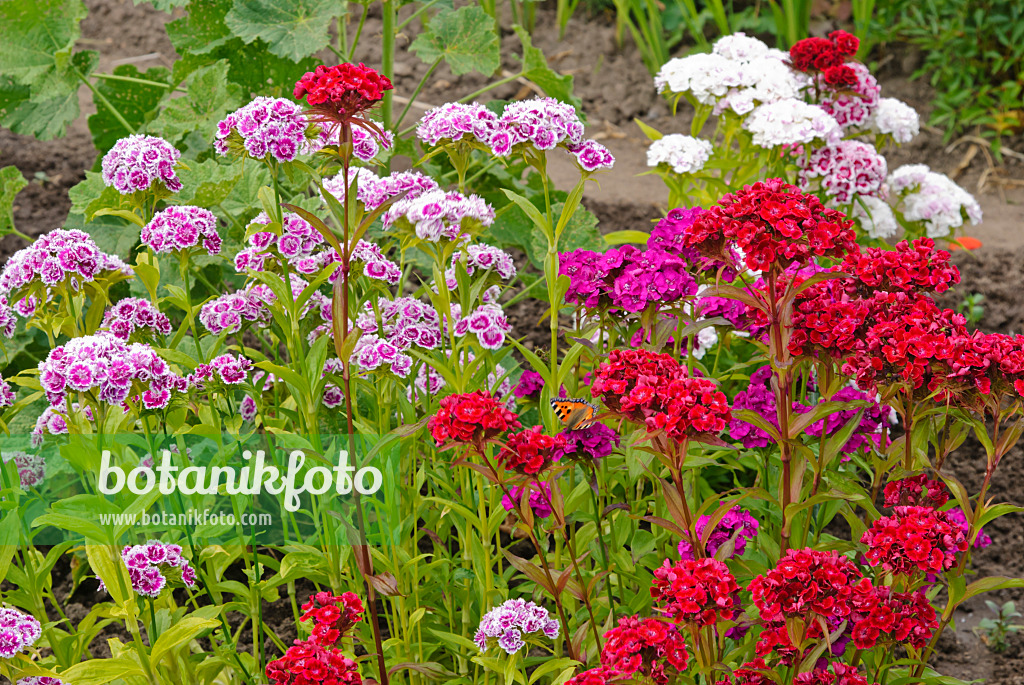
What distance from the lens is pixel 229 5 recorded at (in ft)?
11.9

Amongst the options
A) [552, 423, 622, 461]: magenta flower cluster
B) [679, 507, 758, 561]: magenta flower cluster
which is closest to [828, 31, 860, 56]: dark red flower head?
[679, 507, 758, 561]: magenta flower cluster

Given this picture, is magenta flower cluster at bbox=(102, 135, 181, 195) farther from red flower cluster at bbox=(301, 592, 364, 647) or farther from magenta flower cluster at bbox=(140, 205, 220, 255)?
red flower cluster at bbox=(301, 592, 364, 647)

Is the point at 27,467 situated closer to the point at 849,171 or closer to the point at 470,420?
the point at 470,420

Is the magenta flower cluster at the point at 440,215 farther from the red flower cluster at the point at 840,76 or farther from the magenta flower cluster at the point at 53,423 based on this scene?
the red flower cluster at the point at 840,76

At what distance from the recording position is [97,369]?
68.4 inches

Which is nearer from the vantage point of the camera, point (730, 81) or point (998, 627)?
point (998, 627)

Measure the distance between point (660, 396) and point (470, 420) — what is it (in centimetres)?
32

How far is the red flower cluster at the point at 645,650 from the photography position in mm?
1541

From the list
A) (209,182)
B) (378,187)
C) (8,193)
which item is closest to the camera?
(378,187)

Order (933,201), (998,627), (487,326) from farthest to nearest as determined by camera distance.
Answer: (933,201) → (998,627) → (487,326)

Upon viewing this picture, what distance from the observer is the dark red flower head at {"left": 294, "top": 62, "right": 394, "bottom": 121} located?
65.9 inches

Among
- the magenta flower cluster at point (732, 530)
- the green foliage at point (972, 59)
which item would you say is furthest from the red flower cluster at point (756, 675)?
the green foliage at point (972, 59)

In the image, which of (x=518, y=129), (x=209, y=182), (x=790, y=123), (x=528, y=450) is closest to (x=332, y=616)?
(x=528, y=450)

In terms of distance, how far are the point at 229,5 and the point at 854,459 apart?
9.15 feet
